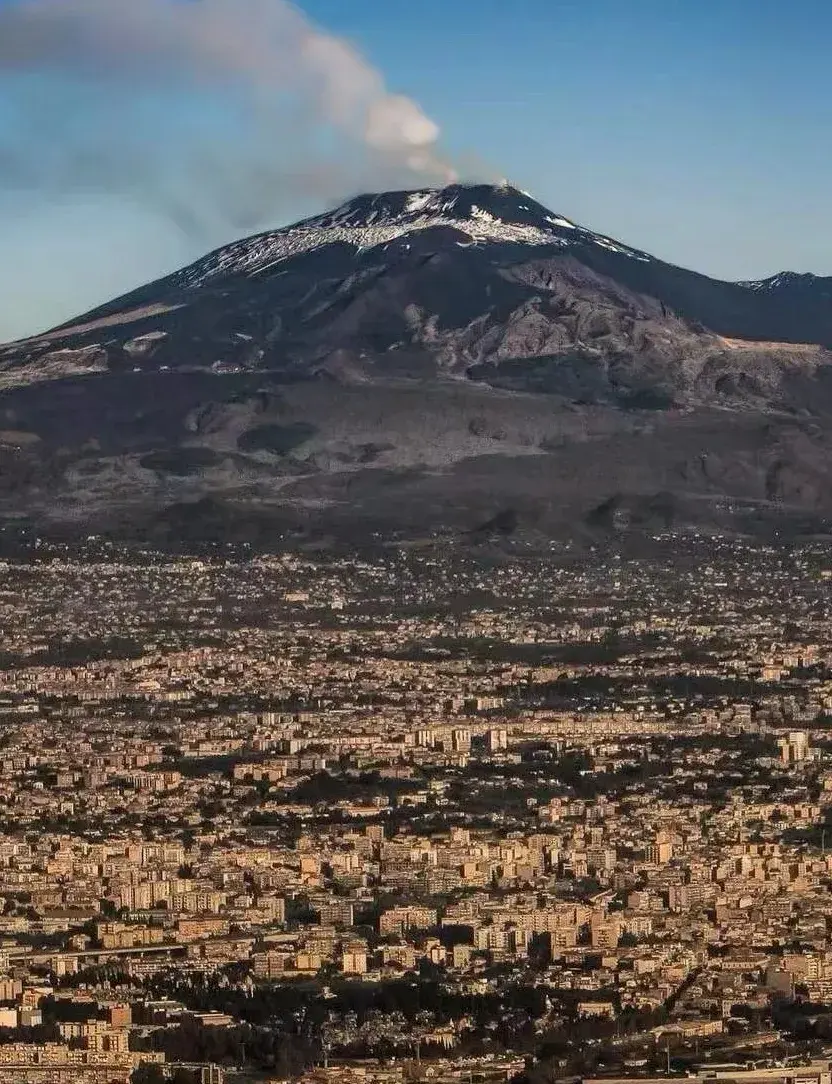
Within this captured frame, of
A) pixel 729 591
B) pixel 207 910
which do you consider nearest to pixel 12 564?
pixel 729 591

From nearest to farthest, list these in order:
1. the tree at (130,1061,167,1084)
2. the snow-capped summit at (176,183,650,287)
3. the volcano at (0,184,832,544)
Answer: the tree at (130,1061,167,1084), the volcano at (0,184,832,544), the snow-capped summit at (176,183,650,287)

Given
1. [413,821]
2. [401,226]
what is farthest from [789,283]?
[413,821]

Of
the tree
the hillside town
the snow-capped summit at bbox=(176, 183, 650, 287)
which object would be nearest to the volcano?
the snow-capped summit at bbox=(176, 183, 650, 287)

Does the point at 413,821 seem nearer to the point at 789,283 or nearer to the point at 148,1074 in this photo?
the point at 148,1074

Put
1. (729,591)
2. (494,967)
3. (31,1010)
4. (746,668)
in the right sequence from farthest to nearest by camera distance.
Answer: (729,591), (746,668), (494,967), (31,1010)

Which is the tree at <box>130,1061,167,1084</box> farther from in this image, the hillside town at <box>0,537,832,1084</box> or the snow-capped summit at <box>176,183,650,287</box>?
the snow-capped summit at <box>176,183,650,287</box>

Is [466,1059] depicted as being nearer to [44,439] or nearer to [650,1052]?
[650,1052]
